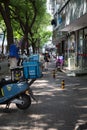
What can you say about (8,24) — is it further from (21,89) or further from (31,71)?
(21,89)

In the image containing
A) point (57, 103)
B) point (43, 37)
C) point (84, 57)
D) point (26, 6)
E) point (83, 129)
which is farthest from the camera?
point (43, 37)

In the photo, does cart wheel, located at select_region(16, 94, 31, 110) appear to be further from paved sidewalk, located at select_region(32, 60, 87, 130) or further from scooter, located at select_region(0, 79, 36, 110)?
paved sidewalk, located at select_region(32, 60, 87, 130)

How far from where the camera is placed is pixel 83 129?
829cm

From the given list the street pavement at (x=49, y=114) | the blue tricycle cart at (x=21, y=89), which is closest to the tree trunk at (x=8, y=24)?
the street pavement at (x=49, y=114)

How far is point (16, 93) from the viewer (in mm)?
10914

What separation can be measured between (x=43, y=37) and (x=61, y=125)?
88.6 metres

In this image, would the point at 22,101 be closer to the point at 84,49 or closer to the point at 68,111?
the point at 68,111

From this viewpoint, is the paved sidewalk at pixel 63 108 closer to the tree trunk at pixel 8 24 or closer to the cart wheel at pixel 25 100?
the cart wheel at pixel 25 100

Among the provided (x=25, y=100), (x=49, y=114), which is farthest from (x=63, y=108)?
(x=25, y=100)

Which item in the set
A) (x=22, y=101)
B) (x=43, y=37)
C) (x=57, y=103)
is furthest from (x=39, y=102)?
(x=43, y=37)

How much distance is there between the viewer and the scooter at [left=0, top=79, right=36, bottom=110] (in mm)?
10906

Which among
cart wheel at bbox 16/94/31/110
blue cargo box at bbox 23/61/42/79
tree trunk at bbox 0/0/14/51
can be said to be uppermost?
tree trunk at bbox 0/0/14/51

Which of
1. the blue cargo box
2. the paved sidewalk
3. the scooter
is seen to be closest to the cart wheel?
the scooter

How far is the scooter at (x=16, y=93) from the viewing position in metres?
10.9
